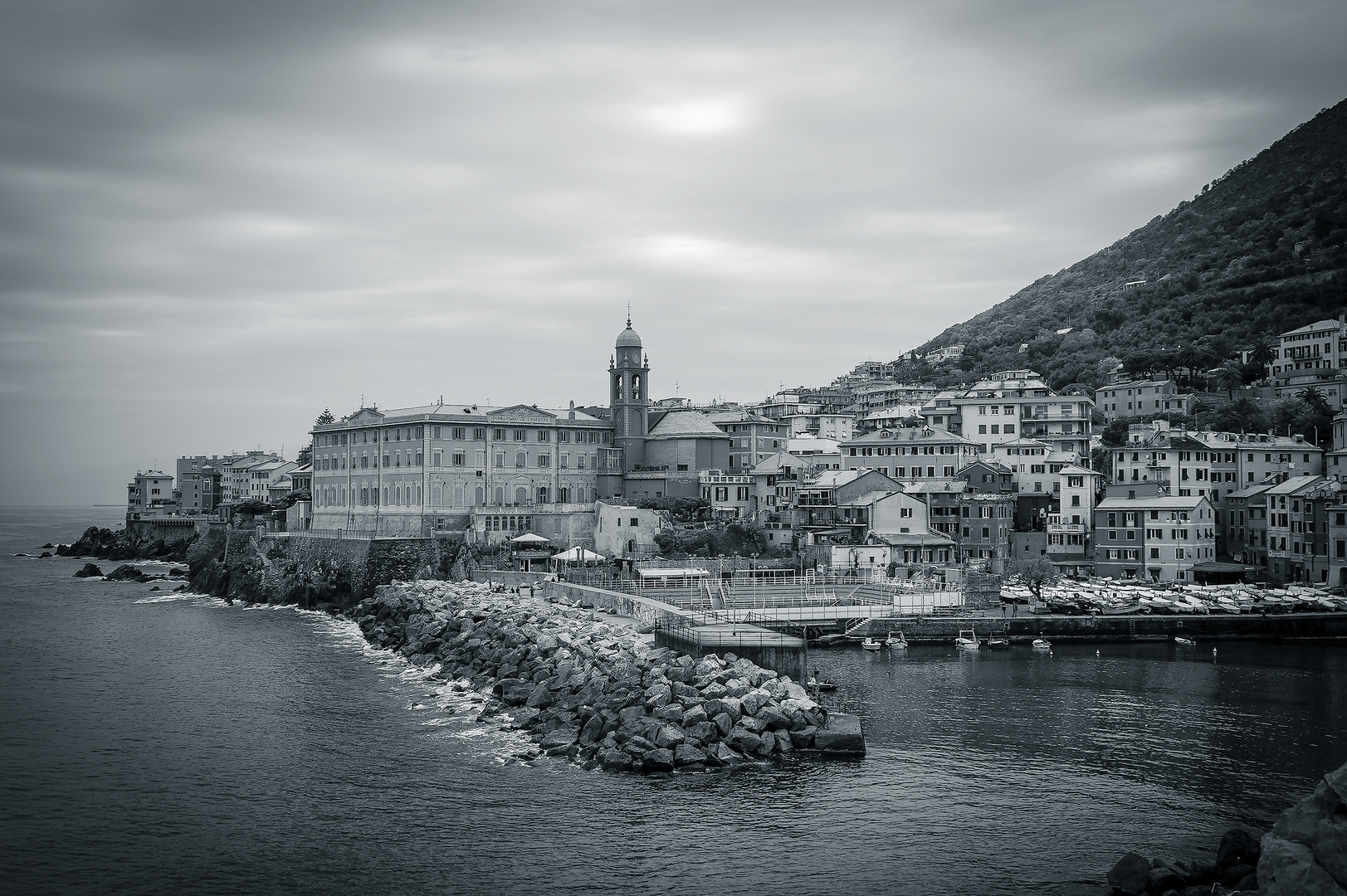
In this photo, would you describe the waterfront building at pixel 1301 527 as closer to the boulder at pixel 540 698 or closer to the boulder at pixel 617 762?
the boulder at pixel 540 698

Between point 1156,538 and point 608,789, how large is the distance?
47.9 m

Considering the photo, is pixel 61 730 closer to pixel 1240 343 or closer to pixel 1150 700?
pixel 1150 700

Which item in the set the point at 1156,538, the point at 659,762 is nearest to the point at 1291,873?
the point at 659,762

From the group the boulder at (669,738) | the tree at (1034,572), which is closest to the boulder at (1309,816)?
the boulder at (669,738)

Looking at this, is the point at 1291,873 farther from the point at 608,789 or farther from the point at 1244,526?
the point at 1244,526

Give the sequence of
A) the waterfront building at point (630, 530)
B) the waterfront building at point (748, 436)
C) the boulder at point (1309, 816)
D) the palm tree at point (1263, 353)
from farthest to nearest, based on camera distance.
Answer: the palm tree at point (1263, 353), the waterfront building at point (748, 436), the waterfront building at point (630, 530), the boulder at point (1309, 816)

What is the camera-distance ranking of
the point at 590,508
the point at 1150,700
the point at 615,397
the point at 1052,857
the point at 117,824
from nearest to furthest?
Result: the point at 1052,857 → the point at 117,824 → the point at 1150,700 → the point at 590,508 → the point at 615,397

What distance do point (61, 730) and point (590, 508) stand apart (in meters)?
42.6

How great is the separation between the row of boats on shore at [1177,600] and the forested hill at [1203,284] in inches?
1673

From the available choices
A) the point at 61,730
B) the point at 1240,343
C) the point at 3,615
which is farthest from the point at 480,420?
the point at 1240,343

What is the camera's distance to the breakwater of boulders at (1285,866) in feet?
56.7

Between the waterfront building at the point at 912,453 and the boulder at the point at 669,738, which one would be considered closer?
the boulder at the point at 669,738

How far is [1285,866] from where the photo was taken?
58.0ft

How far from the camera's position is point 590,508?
7556 cm
